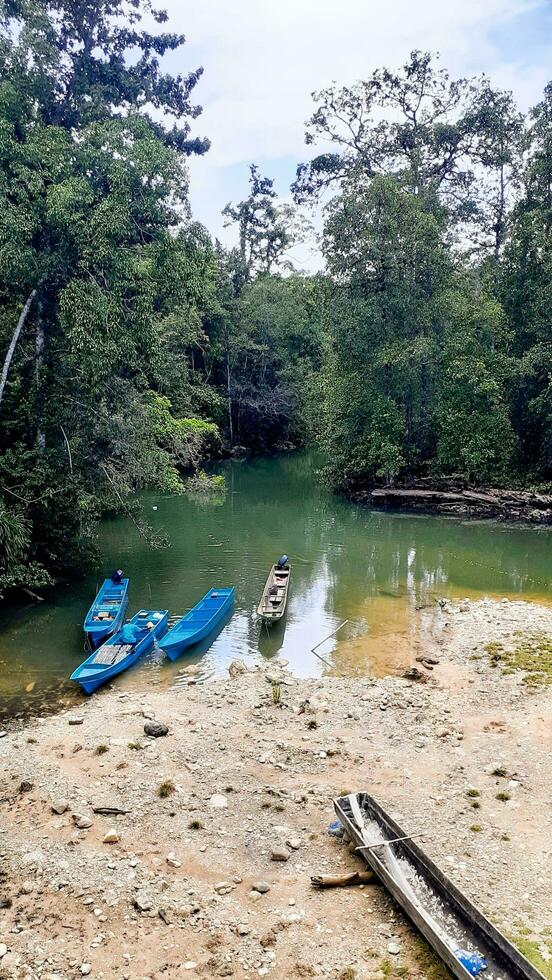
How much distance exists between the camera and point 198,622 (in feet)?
54.1

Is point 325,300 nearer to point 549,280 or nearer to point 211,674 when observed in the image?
point 549,280

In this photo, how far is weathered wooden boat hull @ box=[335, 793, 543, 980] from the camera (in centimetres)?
604

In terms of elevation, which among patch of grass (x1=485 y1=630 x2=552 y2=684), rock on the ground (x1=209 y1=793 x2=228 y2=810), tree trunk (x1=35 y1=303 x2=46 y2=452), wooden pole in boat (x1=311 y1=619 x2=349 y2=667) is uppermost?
tree trunk (x1=35 y1=303 x2=46 y2=452)

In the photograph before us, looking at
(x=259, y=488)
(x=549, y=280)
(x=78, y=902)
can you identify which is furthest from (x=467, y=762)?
(x=259, y=488)

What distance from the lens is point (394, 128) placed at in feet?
117

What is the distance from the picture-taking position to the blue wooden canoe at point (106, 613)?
15562 millimetres

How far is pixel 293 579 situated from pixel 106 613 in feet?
23.6

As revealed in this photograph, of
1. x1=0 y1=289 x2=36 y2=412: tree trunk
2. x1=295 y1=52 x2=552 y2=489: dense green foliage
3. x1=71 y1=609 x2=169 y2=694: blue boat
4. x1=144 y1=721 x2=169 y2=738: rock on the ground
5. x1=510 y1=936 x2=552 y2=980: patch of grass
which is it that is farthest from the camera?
x1=295 y1=52 x2=552 y2=489: dense green foliage

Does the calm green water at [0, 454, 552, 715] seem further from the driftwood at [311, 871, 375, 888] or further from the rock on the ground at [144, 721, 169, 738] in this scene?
the driftwood at [311, 871, 375, 888]

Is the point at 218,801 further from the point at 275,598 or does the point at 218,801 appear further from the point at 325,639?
the point at 275,598

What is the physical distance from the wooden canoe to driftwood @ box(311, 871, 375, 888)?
9.55m

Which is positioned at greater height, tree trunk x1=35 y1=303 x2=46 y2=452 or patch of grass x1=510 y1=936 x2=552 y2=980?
tree trunk x1=35 y1=303 x2=46 y2=452

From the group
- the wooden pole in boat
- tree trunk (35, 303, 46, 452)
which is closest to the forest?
tree trunk (35, 303, 46, 452)

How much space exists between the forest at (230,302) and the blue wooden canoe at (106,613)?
5.95 ft
